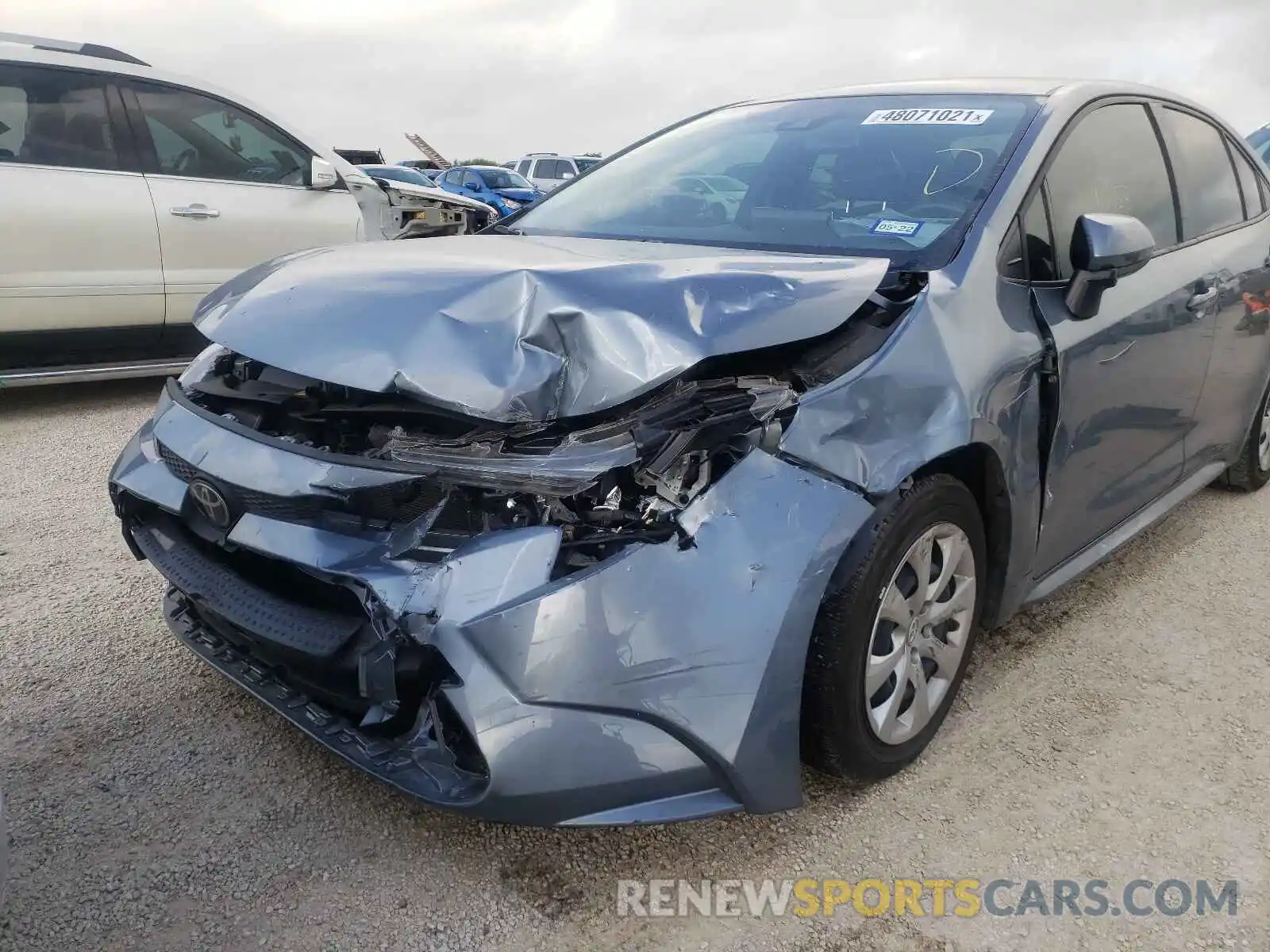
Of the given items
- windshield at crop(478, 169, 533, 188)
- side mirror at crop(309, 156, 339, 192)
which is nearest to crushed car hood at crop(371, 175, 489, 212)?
side mirror at crop(309, 156, 339, 192)

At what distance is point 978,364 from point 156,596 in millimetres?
2502

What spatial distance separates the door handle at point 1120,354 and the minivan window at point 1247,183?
52.0 inches

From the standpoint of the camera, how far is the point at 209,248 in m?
5.26

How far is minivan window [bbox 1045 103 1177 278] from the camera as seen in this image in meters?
2.57

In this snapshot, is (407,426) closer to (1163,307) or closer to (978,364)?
(978,364)

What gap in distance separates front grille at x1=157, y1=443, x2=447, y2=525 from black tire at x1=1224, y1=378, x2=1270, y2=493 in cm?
344

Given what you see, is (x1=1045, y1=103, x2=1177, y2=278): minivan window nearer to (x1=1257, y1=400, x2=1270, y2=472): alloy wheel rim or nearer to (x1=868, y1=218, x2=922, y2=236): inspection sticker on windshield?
(x1=868, y1=218, x2=922, y2=236): inspection sticker on windshield

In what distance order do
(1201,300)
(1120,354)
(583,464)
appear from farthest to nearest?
1. (1201,300)
2. (1120,354)
3. (583,464)

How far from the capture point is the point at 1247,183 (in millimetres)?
3621

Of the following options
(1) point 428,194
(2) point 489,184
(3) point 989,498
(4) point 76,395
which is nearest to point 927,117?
(3) point 989,498

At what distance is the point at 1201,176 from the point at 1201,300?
0.58 meters

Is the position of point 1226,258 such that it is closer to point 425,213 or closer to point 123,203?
point 123,203

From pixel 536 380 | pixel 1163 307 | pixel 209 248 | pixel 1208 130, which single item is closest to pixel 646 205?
pixel 536 380

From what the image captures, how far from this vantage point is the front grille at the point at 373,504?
6.08ft
